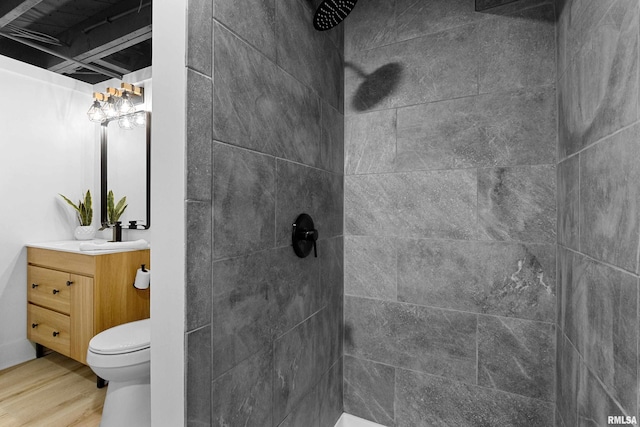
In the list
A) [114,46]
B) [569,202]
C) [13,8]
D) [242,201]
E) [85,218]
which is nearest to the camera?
[242,201]

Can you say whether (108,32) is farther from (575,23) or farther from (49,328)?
(575,23)

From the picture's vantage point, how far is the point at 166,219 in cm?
83

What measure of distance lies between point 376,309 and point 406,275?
25 centimetres

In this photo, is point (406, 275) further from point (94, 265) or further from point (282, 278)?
point (94, 265)

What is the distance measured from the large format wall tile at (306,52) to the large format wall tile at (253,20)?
5cm

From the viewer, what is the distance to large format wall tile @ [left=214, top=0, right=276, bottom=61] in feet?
3.11

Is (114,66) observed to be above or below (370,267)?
above

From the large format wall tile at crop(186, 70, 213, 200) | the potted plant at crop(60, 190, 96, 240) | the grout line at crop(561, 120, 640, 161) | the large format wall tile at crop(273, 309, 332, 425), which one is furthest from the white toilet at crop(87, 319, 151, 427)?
the grout line at crop(561, 120, 640, 161)

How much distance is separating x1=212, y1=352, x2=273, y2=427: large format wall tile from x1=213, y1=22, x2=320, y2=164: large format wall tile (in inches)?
27.9

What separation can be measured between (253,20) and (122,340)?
176 cm

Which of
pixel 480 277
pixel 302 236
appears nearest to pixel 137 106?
pixel 302 236

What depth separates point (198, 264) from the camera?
85cm

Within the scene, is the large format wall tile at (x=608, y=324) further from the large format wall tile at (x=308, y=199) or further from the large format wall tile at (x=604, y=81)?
the large format wall tile at (x=308, y=199)

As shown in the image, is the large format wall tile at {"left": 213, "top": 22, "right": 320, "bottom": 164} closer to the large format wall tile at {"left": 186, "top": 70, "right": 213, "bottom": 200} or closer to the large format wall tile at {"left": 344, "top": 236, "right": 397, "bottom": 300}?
the large format wall tile at {"left": 186, "top": 70, "right": 213, "bottom": 200}
